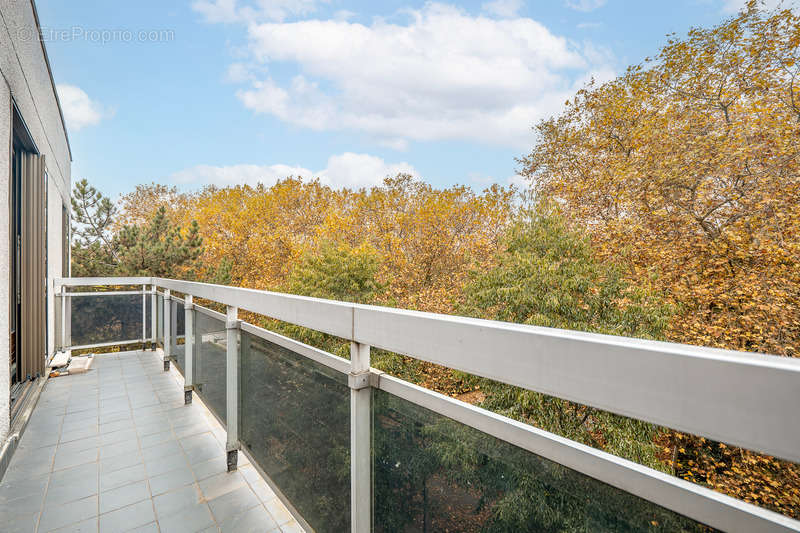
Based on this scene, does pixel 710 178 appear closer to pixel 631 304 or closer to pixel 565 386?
pixel 631 304

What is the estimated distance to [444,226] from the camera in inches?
586

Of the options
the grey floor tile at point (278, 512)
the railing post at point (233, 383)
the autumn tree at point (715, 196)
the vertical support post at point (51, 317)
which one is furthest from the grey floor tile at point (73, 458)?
the autumn tree at point (715, 196)

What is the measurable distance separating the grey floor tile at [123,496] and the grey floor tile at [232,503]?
0.48 metres

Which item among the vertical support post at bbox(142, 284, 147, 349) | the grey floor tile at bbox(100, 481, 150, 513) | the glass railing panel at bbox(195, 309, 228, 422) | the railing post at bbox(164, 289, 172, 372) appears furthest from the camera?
the vertical support post at bbox(142, 284, 147, 349)

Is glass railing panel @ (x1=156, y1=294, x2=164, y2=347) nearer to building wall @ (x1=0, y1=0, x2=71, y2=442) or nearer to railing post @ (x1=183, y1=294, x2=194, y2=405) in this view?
building wall @ (x1=0, y1=0, x2=71, y2=442)

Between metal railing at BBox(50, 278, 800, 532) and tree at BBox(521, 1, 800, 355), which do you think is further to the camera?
tree at BBox(521, 1, 800, 355)

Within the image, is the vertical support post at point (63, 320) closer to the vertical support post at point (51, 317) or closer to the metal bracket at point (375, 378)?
the vertical support post at point (51, 317)

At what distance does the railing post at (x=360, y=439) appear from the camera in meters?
1.16

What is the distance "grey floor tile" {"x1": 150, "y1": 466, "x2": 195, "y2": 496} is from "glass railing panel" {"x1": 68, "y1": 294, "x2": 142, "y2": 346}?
4.44 metres

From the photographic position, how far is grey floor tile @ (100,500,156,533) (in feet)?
6.45

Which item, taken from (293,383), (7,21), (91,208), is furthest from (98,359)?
(91,208)

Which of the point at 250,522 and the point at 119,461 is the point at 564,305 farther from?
the point at 119,461

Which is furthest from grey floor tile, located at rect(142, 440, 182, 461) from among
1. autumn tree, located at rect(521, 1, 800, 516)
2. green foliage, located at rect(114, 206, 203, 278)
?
green foliage, located at rect(114, 206, 203, 278)

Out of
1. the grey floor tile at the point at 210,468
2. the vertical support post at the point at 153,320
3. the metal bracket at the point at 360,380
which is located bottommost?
the grey floor tile at the point at 210,468
